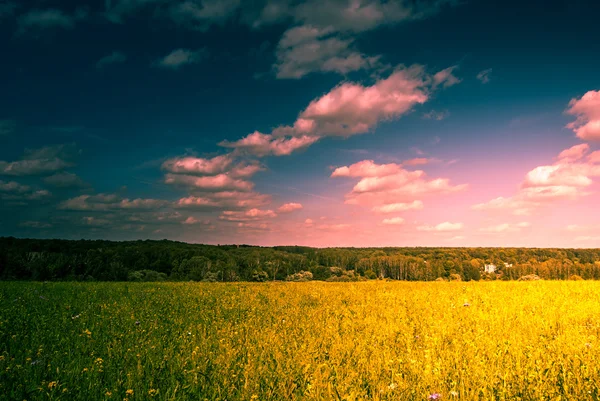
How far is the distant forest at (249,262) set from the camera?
60656mm

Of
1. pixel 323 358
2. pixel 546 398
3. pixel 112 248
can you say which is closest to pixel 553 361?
pixel 546 398

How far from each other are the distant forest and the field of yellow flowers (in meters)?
24.6

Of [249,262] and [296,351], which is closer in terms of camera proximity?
[296,351]

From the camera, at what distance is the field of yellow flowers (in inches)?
202

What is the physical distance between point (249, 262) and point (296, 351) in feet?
271

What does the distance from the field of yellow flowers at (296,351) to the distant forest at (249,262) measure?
24.6 m

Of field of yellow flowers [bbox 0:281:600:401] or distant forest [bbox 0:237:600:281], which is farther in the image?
distant forest [bbox 0:237:600:281]

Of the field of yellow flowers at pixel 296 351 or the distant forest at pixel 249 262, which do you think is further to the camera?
the distant forest at pixel 249 262

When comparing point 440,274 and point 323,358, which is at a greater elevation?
point 323,358

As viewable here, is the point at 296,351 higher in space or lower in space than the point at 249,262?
higher

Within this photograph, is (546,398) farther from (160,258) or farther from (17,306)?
(160,258)

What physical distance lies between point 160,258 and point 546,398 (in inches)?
3424

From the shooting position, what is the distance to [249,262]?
288 feet

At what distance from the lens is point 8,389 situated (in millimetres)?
4832
